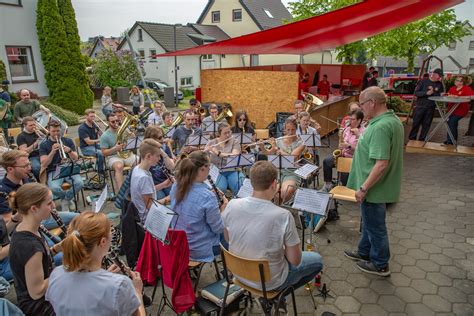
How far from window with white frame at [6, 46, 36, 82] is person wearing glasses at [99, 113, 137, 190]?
12056mm

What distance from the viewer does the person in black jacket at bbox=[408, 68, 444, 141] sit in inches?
346

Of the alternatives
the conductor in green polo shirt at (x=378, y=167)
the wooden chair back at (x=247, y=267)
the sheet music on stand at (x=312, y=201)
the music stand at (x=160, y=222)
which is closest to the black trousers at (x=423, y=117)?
the conductor in green polo shirt at (x=378, y=167)

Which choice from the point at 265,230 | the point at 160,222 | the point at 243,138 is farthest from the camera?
the point at 243,138

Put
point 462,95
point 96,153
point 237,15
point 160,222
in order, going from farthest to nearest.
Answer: point 237,15 → point 462,95 → point 96,153 → point 160,222

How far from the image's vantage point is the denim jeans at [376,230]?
3.67 m

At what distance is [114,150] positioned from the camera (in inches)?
242

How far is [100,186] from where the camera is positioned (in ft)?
22.5

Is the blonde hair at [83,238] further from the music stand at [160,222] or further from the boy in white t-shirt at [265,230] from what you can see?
the boy in white t-shirt at [265,230]

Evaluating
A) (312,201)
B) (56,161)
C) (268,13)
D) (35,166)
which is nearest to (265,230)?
(312,201)

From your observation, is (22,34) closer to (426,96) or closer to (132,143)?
(132,143)

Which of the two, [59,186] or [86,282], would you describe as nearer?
[86,282]

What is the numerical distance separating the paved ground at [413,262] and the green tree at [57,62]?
12462 mm

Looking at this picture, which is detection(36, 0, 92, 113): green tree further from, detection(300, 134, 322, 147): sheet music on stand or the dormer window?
the dormer window

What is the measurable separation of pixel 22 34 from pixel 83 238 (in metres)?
17.1
